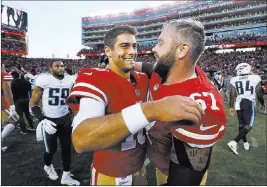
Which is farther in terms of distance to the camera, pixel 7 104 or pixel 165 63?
pixel 7 104

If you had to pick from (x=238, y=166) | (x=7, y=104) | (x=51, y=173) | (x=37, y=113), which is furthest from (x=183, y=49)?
(x=7, y=104)

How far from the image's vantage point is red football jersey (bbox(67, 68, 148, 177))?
141 cm

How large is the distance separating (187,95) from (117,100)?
0.49m

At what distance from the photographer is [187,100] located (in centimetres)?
96

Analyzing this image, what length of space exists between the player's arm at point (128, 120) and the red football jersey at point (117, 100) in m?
0.29

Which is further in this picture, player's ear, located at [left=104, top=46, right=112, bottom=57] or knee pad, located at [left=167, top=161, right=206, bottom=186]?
player's ear, located at [left=104, top=46, right=112, bottom=57]

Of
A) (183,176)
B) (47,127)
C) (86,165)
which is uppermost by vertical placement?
(183,176)

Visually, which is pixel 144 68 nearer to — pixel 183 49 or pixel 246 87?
pixel 183 49

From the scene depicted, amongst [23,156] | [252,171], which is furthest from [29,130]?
[252,171]

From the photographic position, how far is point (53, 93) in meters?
3.97

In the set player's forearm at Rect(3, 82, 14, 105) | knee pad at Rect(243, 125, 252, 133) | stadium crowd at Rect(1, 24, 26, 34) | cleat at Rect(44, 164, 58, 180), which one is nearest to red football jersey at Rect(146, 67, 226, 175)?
cleat at Rect(44, 164, 58, 180)

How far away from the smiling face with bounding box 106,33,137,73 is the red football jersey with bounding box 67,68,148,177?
128 millimetres

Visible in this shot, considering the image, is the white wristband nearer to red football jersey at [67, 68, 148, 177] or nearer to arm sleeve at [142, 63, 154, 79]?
red football jersey at [67, 68, 148, 177]

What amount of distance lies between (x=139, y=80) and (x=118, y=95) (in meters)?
0.37
